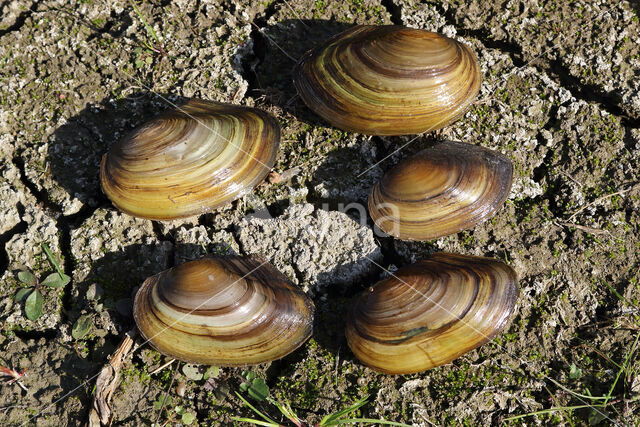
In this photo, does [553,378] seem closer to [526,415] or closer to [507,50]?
[526,415]

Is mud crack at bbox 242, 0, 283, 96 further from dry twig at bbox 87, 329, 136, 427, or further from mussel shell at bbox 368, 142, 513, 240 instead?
A: dry twig at bbox 87, 329, 136, 427

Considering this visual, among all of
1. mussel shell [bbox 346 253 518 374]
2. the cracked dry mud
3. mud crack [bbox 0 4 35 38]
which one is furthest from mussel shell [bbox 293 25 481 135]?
mud crack [bbox 0 4 35 38]

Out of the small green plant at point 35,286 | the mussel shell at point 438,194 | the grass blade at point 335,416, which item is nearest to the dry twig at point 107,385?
the small green plant at point 35,286

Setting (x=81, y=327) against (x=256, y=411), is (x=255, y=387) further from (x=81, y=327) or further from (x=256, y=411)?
(x=81, y=327)

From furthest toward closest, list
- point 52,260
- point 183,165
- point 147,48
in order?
point 147,48 < point 52,260 < point 183,165

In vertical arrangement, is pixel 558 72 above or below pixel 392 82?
below

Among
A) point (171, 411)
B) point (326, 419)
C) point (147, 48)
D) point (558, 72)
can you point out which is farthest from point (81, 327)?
point (558, 72)
